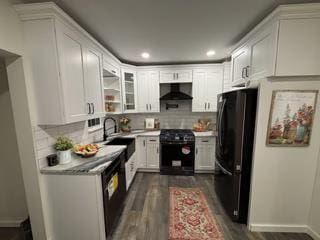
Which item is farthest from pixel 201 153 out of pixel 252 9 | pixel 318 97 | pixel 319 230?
pixel 252 9

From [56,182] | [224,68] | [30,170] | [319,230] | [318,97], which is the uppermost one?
[224,68]

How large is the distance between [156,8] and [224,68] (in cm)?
240

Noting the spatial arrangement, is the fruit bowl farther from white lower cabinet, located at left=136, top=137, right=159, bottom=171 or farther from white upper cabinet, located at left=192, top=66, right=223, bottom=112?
white upper cabinet, located at left=192, top=66, right=223, bottom=112

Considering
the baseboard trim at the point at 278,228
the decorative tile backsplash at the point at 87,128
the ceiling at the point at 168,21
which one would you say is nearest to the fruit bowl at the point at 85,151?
the decorative tile backsplash at the point at 87,128

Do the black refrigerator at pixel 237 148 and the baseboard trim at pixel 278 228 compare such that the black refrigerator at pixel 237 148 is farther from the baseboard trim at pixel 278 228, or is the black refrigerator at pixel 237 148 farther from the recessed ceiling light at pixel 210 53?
the recessed ceiling light at pixel 210 53

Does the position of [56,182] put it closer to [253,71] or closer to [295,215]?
[253,71]

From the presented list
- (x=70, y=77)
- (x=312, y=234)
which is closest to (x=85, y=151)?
(x=70, y=77)

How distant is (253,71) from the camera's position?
1939mm

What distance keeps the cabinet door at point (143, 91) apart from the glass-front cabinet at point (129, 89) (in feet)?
0.34

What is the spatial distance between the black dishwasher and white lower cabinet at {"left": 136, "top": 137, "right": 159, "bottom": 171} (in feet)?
3.97

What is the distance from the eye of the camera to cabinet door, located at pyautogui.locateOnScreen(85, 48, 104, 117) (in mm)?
1956

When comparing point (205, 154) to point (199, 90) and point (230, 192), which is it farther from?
point (199, 90)

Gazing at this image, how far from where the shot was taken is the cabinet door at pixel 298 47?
4.89 ft

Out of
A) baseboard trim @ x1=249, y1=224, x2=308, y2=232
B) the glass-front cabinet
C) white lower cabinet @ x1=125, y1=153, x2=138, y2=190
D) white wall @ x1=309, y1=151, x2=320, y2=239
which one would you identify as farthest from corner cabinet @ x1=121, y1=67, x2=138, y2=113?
white wall @ x1=309, y1=151, x2=320, y2=239
